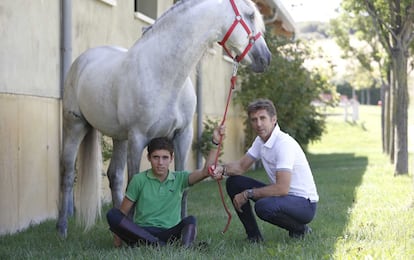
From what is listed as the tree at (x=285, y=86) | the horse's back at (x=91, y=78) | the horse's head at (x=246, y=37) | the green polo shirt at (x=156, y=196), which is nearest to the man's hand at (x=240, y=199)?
the green polo shirt at (x=156, y=196)

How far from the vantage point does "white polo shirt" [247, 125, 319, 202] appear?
4.92m

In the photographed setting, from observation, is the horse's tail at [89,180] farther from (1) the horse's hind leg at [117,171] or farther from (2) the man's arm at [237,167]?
(2) the man's arm at [237,167]

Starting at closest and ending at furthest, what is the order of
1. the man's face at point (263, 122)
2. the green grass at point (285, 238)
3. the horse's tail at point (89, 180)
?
the green grass at point (285, 238) → the man's face at point (263, 122) → the horse's tail at point (89, 180)

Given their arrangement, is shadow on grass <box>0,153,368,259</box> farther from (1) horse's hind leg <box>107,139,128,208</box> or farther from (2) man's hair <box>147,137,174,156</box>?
(2) man's hair <box>147,137,174,156</box>

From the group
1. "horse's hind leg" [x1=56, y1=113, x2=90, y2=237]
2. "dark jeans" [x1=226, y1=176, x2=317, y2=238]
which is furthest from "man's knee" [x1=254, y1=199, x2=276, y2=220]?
"horse's hind leg" [x1=56, y1=113, x2=90, y2=237]

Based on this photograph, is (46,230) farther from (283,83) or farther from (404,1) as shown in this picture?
(283,83)

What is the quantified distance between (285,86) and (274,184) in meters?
11.5

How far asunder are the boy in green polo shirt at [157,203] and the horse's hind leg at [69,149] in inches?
52.1

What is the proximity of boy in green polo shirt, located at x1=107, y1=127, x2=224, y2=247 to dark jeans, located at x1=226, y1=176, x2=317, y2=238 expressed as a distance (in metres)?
0.42

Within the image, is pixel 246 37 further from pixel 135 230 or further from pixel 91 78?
pixel 135 230

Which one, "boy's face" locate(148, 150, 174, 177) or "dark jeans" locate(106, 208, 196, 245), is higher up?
"boy's face" locate(148, 150, 174, 177)

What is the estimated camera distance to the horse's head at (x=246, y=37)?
5.03 m

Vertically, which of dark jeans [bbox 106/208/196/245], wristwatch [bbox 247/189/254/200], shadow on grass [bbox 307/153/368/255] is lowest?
shadow on grass [bbox 307/153/368/255]

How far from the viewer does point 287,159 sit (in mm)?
4902
